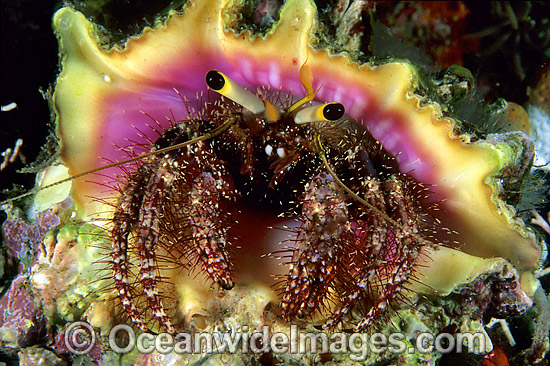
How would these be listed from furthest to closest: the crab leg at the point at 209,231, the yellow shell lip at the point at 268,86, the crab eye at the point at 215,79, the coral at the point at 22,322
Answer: the coral at the point at 22,322
the yellow shell lip at the point at 268,86
the crab leg at the point at 209,231
the crab eye at the point at 215,79

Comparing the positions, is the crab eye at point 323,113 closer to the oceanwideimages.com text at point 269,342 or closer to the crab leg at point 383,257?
the crab leg at point 383,257

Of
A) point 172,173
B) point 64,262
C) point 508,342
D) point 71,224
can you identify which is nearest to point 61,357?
point 64,262

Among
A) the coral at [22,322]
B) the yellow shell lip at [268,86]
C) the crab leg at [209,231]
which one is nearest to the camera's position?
the crab leg at [209,231]

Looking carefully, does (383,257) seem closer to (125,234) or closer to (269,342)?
(269,342)

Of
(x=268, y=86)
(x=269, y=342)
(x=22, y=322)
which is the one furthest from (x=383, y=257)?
(x=22, y=322)

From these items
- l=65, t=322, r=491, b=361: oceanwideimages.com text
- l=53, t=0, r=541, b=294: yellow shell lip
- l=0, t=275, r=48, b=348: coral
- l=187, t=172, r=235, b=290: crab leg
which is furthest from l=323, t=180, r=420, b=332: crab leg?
l=0, t=275, r=48, b=348: coral

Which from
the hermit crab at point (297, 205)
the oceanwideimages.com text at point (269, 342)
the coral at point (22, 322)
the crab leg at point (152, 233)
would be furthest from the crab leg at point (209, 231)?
the coral at point (22, 322)

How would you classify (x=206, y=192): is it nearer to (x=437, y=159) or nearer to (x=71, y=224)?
(x=71, y=224)
